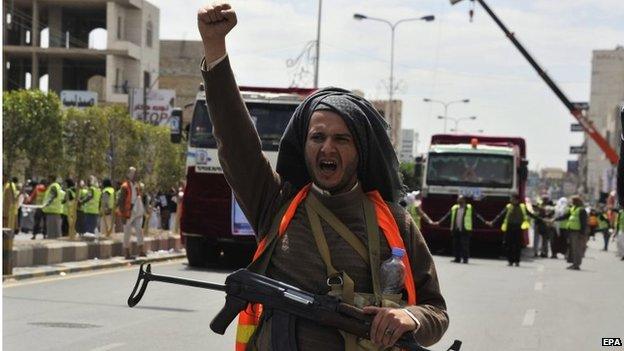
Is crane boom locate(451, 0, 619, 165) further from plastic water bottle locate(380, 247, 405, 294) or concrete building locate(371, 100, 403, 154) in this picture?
plastic water bottle locate(380, 247, 405, 294)

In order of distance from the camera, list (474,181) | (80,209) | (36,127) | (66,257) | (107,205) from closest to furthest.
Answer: (66,257), (107,205), (80,209), (474,181), (36,127)

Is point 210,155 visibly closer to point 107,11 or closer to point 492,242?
point 492,242

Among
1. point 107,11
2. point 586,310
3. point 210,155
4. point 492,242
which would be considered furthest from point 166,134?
point 586,310

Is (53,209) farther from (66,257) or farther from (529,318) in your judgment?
(529,318)

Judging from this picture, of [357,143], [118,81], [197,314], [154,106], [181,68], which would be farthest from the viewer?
[181,68]

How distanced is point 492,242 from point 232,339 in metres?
22.1

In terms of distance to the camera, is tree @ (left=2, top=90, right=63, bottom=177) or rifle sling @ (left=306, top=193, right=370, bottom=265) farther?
tree @ (left=2, top=90, right=63, bottom=177)

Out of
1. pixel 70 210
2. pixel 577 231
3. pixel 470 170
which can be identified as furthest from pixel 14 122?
pixel 577 231

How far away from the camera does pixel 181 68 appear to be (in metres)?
111

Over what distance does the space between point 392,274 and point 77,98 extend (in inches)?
3209

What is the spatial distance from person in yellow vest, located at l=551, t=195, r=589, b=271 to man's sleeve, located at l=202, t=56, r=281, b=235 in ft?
88.3

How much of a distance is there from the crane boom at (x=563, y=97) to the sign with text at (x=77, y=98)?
43172 millimetres

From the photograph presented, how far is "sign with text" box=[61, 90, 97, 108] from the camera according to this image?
82.6 metres

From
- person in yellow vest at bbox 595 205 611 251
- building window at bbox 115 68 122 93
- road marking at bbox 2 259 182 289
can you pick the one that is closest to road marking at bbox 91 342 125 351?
road marking at bbox 2 259 182 289
